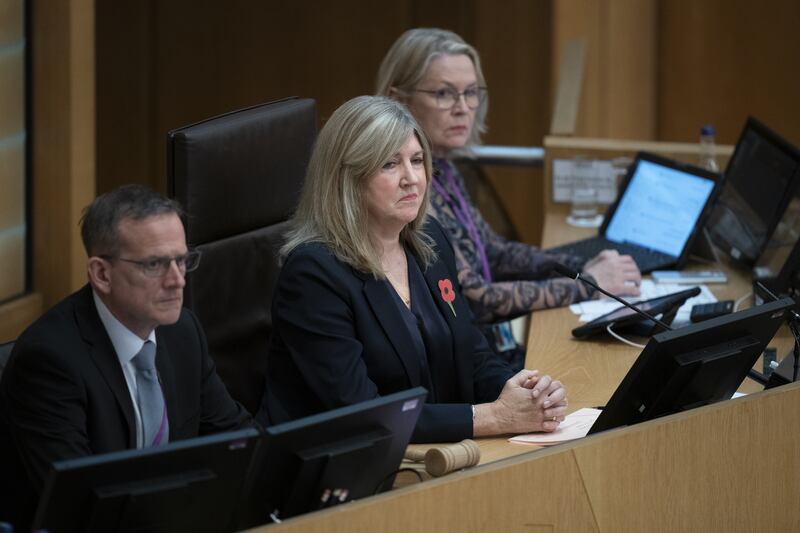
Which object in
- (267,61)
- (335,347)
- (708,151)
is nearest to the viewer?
(335,347)

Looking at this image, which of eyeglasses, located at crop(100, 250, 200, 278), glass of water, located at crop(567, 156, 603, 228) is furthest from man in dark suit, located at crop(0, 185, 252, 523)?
glass of water, located at crop(567, 156, 603, 228)

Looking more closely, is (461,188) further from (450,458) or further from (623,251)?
(450,458)

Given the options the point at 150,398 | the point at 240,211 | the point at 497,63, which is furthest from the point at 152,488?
the point at 497,63

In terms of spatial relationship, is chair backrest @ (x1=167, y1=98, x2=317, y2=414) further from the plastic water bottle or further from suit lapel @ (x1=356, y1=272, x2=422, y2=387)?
the plastic water bottle

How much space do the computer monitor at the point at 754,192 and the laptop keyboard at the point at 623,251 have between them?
0.62 ft

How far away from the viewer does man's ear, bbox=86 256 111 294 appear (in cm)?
204

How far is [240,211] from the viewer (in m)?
2.72

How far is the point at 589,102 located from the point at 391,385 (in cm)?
345

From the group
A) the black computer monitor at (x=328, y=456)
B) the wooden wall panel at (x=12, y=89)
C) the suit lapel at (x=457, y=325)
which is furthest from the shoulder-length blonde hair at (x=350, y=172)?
the wooden wall panel at (x=12, y=89)

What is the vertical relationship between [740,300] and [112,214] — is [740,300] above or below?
below

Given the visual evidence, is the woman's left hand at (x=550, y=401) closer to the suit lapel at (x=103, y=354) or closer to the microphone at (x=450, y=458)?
the microphone at (x=450, y=458)

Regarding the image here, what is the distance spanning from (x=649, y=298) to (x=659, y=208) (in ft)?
2.00

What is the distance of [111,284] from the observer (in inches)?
80.5

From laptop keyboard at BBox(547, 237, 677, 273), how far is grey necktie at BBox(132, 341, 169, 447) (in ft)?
6.11
